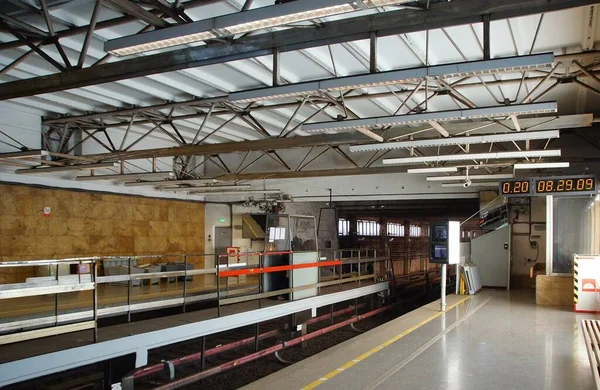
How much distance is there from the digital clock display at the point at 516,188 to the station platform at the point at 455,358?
9.96 feet

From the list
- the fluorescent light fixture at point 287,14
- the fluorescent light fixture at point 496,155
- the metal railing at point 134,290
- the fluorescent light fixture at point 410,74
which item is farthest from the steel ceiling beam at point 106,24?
the fluorescent light fixture at point 496,155

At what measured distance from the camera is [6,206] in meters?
13.5

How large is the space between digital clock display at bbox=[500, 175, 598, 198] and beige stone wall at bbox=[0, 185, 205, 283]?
11885 mm

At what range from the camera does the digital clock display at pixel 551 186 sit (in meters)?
11.3

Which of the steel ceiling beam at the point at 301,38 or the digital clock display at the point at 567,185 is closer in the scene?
the steel ceiling beam at the point at 301,38

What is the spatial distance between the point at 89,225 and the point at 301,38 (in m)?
11.8

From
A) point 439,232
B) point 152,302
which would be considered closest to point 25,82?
point 152,302

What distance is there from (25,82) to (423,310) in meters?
9.29

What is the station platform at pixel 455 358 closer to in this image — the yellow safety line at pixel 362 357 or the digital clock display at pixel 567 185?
the yellow safety line at pixel 362 357

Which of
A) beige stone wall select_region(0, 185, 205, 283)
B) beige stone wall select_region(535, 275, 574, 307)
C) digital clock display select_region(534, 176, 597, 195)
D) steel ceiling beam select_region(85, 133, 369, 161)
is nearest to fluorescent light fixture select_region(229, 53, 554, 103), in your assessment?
steel ceiling beam select_region(85, 133, 369, 161)

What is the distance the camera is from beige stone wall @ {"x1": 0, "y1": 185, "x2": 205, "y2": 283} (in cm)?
1368

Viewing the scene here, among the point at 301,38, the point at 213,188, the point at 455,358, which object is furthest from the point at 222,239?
the point at 301,38

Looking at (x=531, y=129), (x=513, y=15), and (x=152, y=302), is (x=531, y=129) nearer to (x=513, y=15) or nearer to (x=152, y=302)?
(x=513, y=15)

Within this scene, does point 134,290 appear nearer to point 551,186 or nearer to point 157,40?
point 157,40
